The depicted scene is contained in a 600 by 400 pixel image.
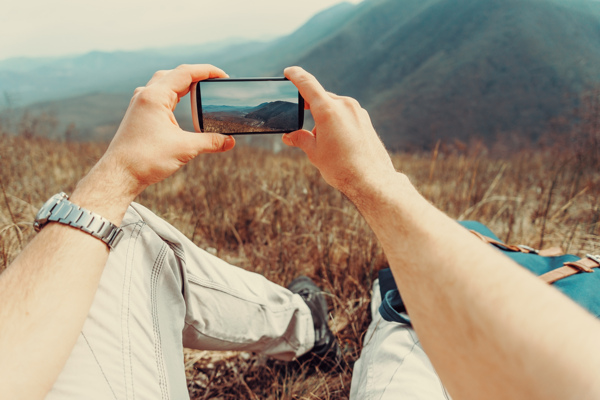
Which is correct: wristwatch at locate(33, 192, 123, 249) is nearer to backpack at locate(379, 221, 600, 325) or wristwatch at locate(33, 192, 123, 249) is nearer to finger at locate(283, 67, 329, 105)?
finger at locate(283, 67, 329, 105)

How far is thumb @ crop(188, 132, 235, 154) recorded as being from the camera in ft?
2.89

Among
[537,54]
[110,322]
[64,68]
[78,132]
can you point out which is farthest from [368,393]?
[64,68]

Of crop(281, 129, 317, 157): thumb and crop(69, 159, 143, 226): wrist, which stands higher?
crop(281, 129, 317, 157): thumb

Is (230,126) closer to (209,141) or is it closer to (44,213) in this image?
(209,141)

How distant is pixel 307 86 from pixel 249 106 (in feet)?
0.66

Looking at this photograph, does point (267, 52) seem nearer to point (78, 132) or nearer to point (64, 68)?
point (64, 68)

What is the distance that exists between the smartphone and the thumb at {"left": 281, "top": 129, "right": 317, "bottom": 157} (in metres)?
0.03

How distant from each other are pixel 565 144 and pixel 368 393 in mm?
4113

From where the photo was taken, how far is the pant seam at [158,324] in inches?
28.5

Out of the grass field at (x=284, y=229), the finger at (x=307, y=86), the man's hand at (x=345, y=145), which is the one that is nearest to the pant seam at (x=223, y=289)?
the grass field at (x=284, y=229)

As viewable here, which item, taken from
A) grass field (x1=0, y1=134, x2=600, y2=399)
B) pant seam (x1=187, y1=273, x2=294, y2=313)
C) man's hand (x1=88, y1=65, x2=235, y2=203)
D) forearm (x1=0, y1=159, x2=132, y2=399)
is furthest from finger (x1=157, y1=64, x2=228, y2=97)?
grass field (x1=0, y1=134, x2=600, y2=399)

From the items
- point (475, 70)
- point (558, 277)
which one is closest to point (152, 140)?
point (558, 277)

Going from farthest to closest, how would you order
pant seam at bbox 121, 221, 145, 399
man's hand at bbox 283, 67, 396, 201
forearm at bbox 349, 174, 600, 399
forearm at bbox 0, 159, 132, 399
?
man's hand at bbox 283, 67, 396, 201, pant seam at bbox 121, 221, 145, 399, forearm at bbox 0, 159, 132, 399, forearm at bbox 349, 174, 600, 399

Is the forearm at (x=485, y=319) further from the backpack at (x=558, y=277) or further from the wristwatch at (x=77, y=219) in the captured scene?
the wristwatch at (x=77, y=219)
